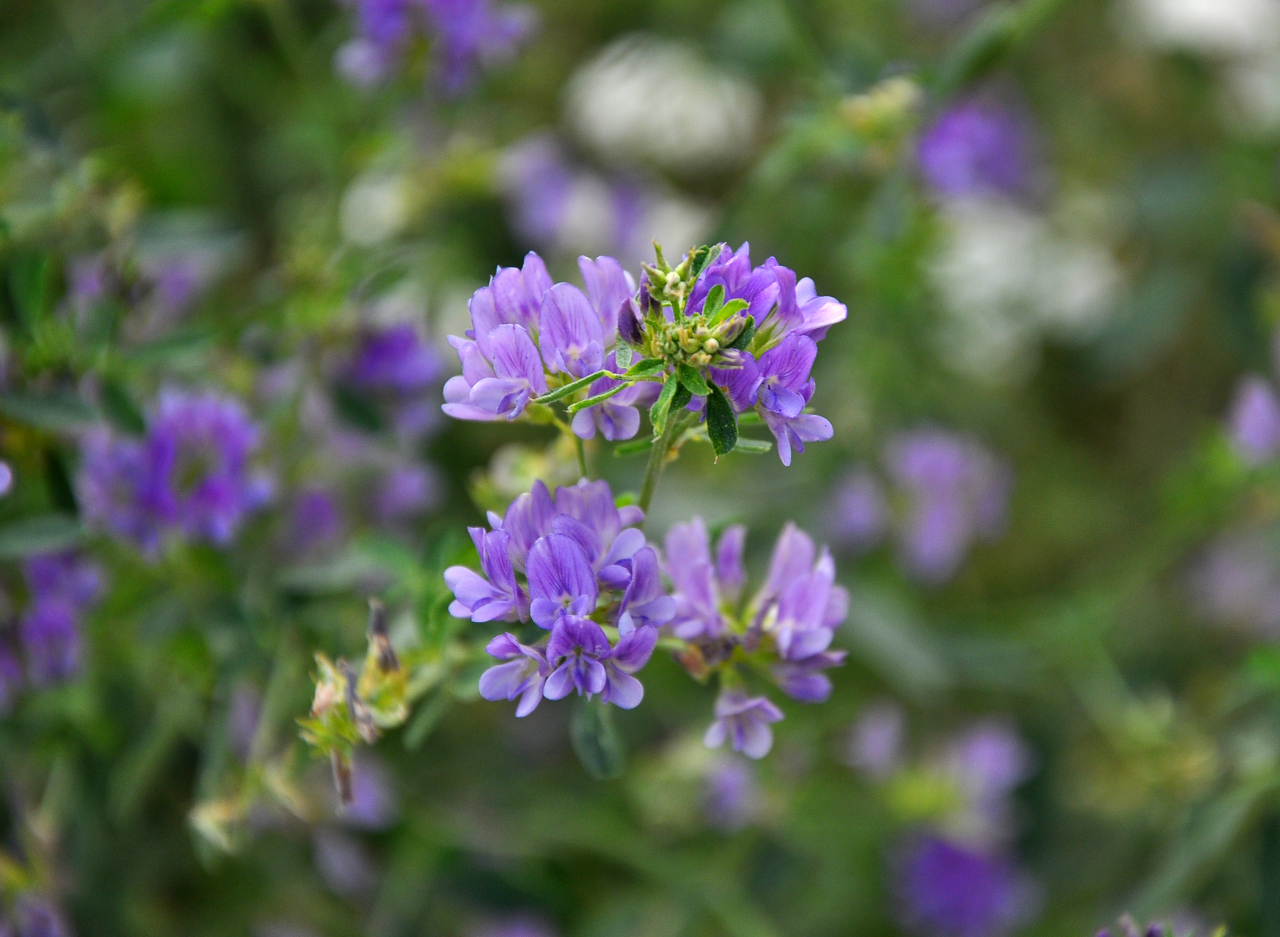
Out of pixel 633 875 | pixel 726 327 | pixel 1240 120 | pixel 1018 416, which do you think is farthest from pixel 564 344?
pixel 1240 120

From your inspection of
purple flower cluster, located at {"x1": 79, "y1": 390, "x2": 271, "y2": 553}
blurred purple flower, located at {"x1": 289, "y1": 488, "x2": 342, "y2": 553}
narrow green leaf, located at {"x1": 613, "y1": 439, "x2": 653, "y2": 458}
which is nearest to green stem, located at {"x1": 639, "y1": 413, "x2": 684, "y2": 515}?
narrow green leaf, located at {"x1": 613, "y1": 439, "x2": 653, "y2": 458}

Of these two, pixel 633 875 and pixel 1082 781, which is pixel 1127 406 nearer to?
pixel 1082 781

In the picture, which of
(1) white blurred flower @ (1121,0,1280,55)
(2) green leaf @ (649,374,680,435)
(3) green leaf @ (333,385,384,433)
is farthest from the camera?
(1) white blurred flower @ (1121,0,1280,55)

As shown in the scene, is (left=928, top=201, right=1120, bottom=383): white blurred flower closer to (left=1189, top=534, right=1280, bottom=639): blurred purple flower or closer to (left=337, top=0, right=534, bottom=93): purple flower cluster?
(left=1189, top=534, right=1280, bottom=639): blurred purple flower

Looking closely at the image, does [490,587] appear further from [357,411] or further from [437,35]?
[437,35]

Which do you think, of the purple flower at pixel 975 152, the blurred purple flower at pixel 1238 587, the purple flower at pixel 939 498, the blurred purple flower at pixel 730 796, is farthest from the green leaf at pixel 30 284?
the blurred purple flower at pixel 1238 587

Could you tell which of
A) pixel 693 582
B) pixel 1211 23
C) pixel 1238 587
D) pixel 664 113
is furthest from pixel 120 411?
pixel 1211 23
